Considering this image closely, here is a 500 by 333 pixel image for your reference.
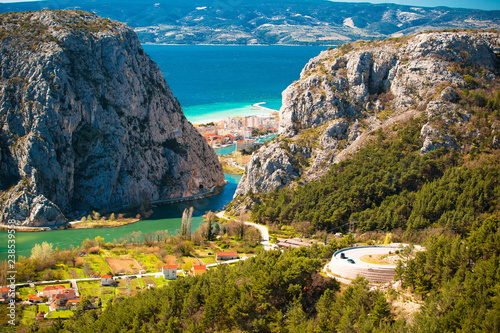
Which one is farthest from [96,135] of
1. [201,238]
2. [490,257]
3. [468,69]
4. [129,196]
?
[490,257]


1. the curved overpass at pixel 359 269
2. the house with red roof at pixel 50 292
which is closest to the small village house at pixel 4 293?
the house with red roof at pixel 50 292

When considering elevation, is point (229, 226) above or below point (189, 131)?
below

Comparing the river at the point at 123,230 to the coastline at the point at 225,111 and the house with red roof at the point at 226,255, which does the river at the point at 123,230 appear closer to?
the house with red roof at the point at 226,255

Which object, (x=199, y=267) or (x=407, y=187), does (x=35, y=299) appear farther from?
(x=407, y=187)

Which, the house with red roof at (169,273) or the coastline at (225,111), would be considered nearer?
the house with red roof at (169,273)

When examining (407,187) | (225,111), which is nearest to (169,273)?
(407,187)

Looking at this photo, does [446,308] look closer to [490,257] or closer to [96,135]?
[490,257]

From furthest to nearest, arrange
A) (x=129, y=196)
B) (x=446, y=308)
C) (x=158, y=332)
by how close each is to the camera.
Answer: (x=129, y=196), (x=158, y=332), (x=446, y=308)
